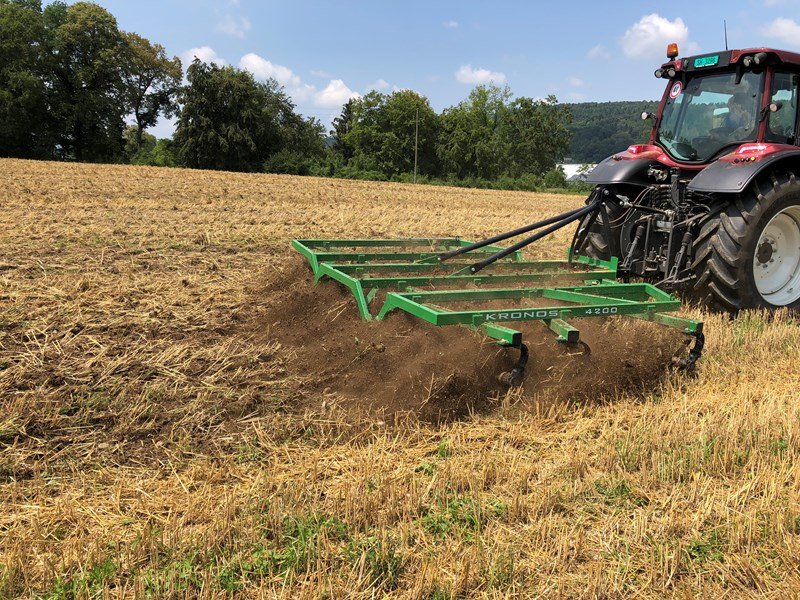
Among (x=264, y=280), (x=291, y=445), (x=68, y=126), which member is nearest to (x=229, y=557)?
(x=291, y=445)

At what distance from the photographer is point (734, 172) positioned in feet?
15.8

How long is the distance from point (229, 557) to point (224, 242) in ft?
20.0

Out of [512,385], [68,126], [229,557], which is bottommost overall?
[229,557]

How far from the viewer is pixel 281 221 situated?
1021 cm

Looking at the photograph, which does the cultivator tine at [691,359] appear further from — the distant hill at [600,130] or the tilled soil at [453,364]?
the distant hill at [600,130]

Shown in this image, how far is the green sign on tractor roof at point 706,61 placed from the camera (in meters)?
5.53

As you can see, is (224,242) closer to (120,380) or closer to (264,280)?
(264,280)

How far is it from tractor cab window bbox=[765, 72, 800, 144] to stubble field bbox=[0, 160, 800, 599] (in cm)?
150

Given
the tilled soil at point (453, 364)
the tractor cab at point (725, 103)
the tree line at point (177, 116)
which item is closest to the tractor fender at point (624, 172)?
the tractor cab at point (725, 103)

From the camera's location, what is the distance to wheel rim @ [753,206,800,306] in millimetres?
5305

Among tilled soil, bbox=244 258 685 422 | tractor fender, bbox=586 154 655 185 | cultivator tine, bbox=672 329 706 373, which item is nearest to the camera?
tilled soil, bbox=244 258 685 422

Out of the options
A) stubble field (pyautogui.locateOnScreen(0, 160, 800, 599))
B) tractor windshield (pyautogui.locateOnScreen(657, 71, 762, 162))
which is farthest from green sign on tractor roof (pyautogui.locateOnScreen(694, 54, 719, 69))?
stubble field (pyautogui.locateOnScreen(0, 160, 800, 599))

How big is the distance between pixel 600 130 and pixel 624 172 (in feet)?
264

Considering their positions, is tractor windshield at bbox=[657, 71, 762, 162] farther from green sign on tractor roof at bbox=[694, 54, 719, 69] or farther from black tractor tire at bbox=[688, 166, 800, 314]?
black tractor tire at bbox=[688, 166, 800, 314]
